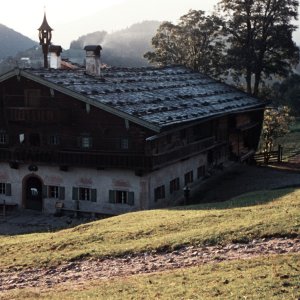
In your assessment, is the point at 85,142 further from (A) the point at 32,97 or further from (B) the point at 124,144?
(A) the point at 32,97

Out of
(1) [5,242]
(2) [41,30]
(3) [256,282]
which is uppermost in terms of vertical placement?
(2) [41,30]

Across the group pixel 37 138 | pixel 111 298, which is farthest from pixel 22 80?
pixel 111 298

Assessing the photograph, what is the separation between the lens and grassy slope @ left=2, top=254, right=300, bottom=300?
14.4m

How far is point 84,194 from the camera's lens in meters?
36.8

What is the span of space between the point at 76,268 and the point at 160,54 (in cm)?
5291

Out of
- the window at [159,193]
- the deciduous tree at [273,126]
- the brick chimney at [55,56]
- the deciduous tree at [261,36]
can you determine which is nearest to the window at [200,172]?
the window at [159,193]

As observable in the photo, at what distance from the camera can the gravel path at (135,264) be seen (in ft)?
60.5

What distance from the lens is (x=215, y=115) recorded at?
134 ft

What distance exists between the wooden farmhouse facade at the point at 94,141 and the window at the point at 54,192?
0.06 m

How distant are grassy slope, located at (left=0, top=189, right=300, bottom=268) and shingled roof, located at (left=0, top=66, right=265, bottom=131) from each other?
817 cm

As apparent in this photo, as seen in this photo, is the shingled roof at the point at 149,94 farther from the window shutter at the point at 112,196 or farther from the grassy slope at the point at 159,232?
the grassy slope at the point at 159,232

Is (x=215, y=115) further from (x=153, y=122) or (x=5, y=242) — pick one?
(x=5, y=242)

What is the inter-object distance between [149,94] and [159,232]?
17.9 m

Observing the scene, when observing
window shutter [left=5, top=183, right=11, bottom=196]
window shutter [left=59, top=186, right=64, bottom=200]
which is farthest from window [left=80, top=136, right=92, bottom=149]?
window shutter [left=5, top=183, right=11, bottom=196]
